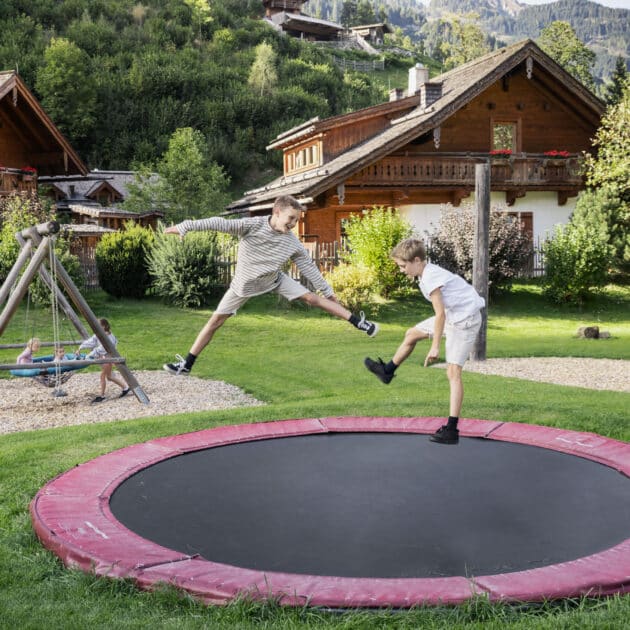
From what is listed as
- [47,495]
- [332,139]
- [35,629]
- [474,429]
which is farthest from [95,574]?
[332,139]

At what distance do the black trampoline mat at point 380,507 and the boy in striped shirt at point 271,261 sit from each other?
1.00 meters

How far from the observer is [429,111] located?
22.8 metres

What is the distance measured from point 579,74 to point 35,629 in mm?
75159

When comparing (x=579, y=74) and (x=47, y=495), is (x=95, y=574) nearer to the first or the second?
(x=47, y=495)

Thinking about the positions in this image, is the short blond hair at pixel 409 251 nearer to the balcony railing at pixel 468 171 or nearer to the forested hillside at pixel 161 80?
the balcony railing at pixel 468 171

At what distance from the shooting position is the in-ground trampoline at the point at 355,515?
3.01 metres

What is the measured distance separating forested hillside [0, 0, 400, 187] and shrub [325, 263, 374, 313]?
100 ft

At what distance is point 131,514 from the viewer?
4070 millimetres

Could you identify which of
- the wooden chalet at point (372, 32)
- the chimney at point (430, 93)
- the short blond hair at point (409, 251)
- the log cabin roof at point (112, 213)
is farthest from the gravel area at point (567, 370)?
the wooden chalet at point (372, 32)

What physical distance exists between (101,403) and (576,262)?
13.0 metres

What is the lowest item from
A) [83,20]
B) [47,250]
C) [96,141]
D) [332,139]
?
[47,250]

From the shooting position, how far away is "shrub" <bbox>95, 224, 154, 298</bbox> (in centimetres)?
1767

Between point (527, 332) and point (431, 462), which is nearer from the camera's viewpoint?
point (431, 462)

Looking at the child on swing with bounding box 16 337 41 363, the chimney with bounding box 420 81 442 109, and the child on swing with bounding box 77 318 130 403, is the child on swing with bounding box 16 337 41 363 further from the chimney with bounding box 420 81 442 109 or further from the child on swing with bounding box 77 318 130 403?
the chimney with bounding box 420 81 442 109
